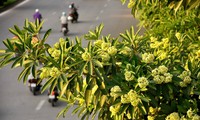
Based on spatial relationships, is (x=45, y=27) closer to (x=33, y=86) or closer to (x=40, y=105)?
(x=33, y=86)

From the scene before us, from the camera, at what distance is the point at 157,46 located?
580cm

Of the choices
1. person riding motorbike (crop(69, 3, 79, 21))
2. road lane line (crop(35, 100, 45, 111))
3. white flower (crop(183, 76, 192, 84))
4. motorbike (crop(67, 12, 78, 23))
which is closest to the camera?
white flower (crop(183, 76, 192, 84))

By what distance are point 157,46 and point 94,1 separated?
3209 centimetres

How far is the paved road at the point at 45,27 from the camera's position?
45.9ft

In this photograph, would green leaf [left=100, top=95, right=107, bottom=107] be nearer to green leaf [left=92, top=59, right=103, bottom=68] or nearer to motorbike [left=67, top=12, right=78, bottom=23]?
green leaf [left=92, top=59, right=103, bottom=68]

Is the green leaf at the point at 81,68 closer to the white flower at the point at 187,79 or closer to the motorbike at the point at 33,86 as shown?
the white flower at the point at 187,79

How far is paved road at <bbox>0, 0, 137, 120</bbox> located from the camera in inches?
551

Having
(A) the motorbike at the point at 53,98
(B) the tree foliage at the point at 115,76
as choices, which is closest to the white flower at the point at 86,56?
(B) the tree foliage at the point at 115,76

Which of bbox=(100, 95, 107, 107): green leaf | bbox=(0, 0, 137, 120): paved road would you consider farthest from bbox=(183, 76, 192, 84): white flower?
bbox=(0, 0, 137, 120): paved road

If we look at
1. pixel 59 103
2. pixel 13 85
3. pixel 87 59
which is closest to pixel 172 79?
pixel 87 59

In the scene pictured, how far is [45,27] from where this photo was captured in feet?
87.5

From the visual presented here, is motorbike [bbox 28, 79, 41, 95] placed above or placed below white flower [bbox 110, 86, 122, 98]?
below

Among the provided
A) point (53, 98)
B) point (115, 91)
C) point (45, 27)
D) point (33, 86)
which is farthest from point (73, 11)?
point (115, 91)

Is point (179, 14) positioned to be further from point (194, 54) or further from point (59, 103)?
point (59, 103)
